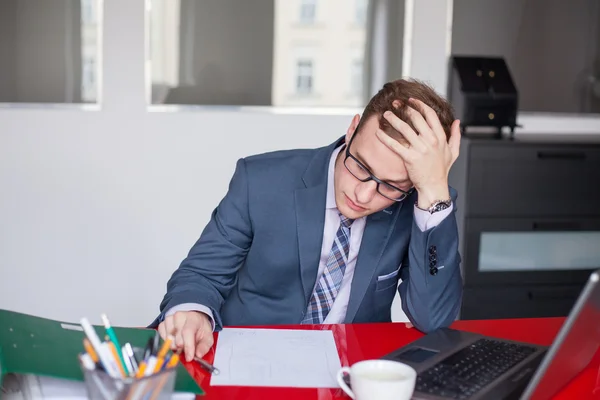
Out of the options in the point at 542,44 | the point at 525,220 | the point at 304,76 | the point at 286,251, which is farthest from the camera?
the point at 542,44

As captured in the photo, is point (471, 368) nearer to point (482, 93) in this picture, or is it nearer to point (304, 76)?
point (482, 93)

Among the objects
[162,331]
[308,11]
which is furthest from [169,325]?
[308,11]

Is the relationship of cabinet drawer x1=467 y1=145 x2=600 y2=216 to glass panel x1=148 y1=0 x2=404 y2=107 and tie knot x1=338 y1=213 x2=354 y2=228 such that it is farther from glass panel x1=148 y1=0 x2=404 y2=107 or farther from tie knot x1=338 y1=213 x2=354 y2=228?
tie knot x1=338 y1=213 x2=354 y2=228

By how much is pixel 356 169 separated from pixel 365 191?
61 millimetres

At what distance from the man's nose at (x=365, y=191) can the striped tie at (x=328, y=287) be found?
0.22m

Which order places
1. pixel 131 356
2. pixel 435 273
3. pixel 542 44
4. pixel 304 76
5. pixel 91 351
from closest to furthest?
pixel 91 351 → pixel 131 356 → pixel 435 273 → pixel 304 76 → pixel 542 44

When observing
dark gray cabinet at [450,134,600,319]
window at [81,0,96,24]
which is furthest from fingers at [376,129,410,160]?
window at [81,0,96,24]

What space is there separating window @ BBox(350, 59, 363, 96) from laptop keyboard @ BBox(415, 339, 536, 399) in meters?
2.23

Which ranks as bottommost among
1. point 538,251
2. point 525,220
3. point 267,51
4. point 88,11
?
point 538,251

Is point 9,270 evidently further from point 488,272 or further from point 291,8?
point 488,272

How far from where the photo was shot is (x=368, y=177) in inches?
62.7

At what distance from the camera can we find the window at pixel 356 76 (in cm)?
353

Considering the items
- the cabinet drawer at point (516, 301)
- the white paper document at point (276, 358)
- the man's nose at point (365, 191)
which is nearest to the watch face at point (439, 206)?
the man's nose at point (365, 191)

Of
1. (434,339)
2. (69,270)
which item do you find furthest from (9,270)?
(434,339)
